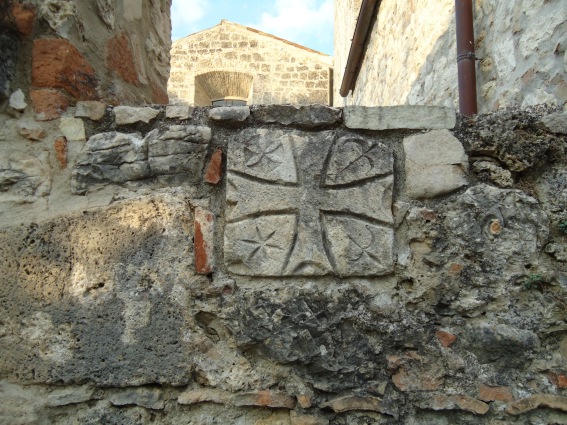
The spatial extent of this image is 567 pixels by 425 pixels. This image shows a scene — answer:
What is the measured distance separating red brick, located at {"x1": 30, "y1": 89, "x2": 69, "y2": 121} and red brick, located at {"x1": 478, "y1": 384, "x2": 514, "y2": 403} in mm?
1432

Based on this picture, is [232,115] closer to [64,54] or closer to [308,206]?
[308,206]

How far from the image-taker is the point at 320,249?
51.7 inches

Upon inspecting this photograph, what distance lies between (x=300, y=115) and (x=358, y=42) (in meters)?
4.76

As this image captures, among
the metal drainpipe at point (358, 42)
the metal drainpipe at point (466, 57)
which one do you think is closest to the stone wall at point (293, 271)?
the metal drainpipe at point (466, 57)

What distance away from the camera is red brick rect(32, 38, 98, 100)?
1445mm

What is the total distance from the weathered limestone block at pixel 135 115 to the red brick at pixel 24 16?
1.22 feet

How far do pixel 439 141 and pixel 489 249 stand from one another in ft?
1.10

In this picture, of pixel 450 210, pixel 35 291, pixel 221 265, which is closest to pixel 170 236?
pixel 221 265

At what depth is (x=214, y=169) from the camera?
138 cm

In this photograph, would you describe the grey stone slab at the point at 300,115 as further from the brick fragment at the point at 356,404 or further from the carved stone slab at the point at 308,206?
the brick fragment at the point at 356,404

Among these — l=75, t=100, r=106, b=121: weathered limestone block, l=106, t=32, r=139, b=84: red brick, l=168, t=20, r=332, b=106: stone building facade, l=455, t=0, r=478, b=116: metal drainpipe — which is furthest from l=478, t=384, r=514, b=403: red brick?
l=168, t=20, r=332, b=106: stone building facade

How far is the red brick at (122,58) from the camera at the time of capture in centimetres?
167

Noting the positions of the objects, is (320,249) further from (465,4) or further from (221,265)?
(465,4)

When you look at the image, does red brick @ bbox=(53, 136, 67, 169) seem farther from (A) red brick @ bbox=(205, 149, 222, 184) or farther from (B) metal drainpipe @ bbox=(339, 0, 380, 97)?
(B) metal drainpipe @ bbox=(339, 0, 380, 97)
